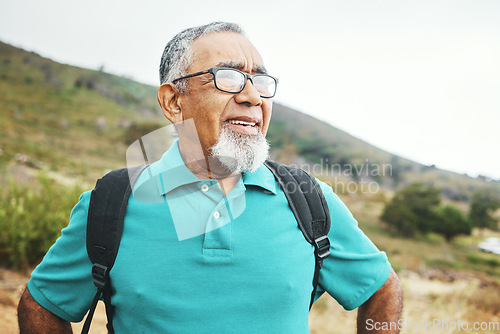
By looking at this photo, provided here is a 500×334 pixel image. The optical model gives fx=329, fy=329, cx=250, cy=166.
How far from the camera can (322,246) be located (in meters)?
1.47

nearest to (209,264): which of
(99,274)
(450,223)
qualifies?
(99,274)

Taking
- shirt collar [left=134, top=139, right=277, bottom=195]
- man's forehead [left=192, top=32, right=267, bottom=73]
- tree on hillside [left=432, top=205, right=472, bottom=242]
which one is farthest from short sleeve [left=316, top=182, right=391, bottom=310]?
tree on hillside [left=432, top=205, right=472, bottom=242]

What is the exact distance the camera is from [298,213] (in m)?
1.50

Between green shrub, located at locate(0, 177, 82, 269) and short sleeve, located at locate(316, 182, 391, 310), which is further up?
short sleeve, located at locate(316, 182, 391, 310)

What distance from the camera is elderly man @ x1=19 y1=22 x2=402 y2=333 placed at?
1325 millimetres

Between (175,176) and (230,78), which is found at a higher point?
(230,78)

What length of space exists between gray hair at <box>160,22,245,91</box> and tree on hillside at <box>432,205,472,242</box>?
66.9 ft

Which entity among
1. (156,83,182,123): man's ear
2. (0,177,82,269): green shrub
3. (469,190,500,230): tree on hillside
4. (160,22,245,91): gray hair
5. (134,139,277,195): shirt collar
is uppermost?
(160,22,245,91): gray hair

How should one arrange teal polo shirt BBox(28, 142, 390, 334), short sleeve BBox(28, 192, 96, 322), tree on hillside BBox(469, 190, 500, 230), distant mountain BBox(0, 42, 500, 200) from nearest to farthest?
teal polo shirt BBox(28, 142, 390, 334)
short sleeve BBox(28, 192, 96, 322)
tree on hillside BBox(469, 190, 500, 230)
distant mountain BBox(0, 42, 500, 200)

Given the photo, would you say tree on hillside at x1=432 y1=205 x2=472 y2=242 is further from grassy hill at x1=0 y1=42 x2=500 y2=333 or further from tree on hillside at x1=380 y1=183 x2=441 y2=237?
grassy hill at x1=0 y1=42 x2=500 y2=333

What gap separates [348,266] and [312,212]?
315 millimetres

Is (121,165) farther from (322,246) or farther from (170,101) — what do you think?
(322,246)

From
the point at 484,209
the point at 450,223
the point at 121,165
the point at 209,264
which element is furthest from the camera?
the point at 121,165

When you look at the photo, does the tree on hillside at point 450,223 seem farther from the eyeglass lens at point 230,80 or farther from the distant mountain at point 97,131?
the eyeglass lens at point 230,80
